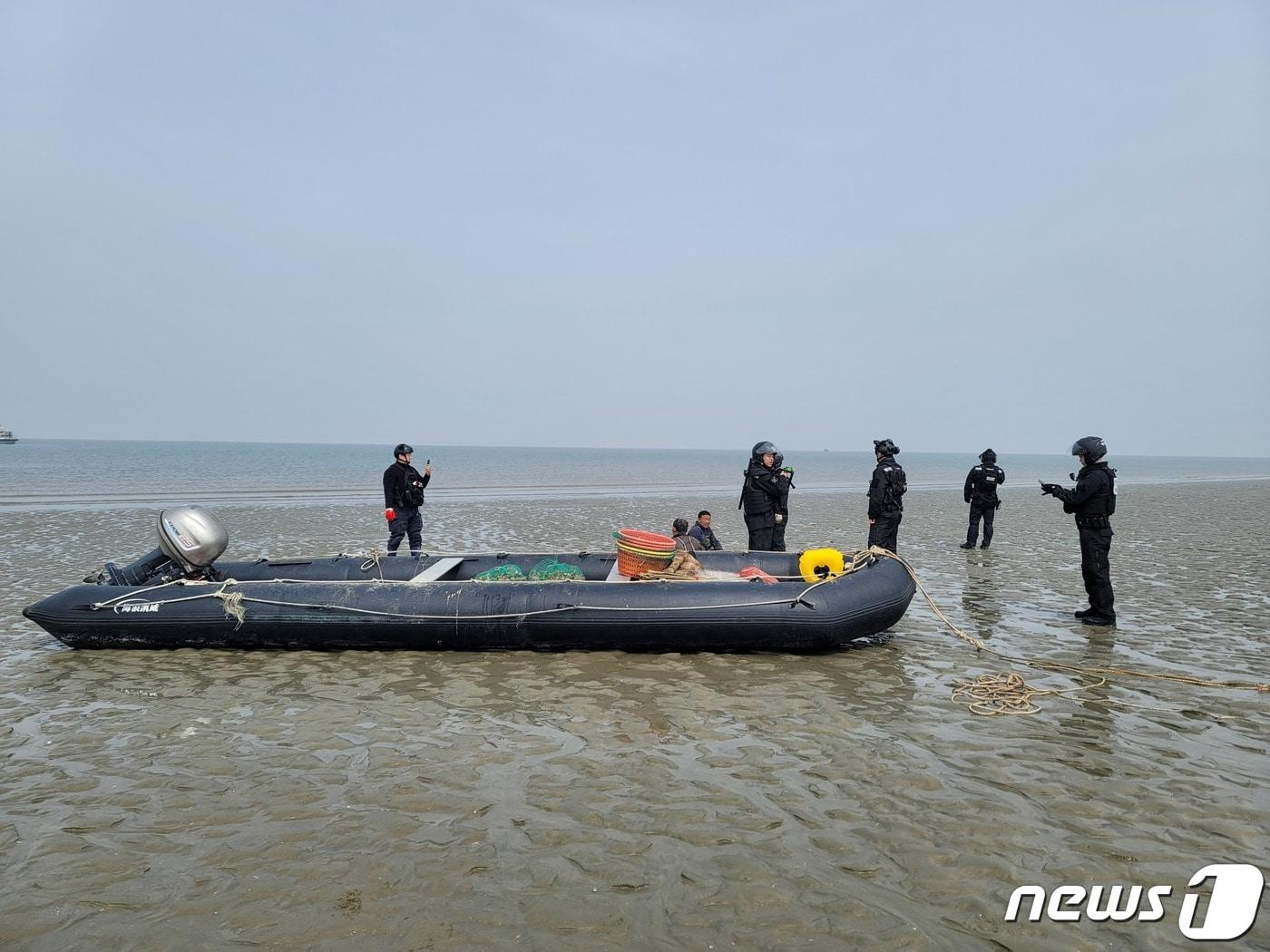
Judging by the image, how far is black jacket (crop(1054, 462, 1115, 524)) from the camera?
818 centimetres

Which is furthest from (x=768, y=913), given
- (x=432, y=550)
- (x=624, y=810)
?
(x=432, y=550)

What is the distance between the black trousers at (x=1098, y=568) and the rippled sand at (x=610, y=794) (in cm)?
31

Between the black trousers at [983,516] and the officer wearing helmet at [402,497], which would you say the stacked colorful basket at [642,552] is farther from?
the black trousers at [983,516]

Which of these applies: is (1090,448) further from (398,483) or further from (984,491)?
(398,483)

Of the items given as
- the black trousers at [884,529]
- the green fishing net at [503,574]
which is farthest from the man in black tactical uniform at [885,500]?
the green fishing net at [503,574]

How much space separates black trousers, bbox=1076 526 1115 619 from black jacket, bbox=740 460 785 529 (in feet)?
11.5

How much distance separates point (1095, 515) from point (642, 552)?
4701 mm

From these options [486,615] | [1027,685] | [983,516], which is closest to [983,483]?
[983,516]

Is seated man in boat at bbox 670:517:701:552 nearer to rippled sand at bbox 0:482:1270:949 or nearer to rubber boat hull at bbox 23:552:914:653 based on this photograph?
rubber boat hull at bbox 23:552:914:653

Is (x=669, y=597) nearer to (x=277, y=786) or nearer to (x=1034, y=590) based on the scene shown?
(x=277, y=786)

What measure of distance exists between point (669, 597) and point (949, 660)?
2.59 metres

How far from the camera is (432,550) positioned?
1432 centimetres

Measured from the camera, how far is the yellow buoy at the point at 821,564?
26.6 ft

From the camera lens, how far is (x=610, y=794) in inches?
175
